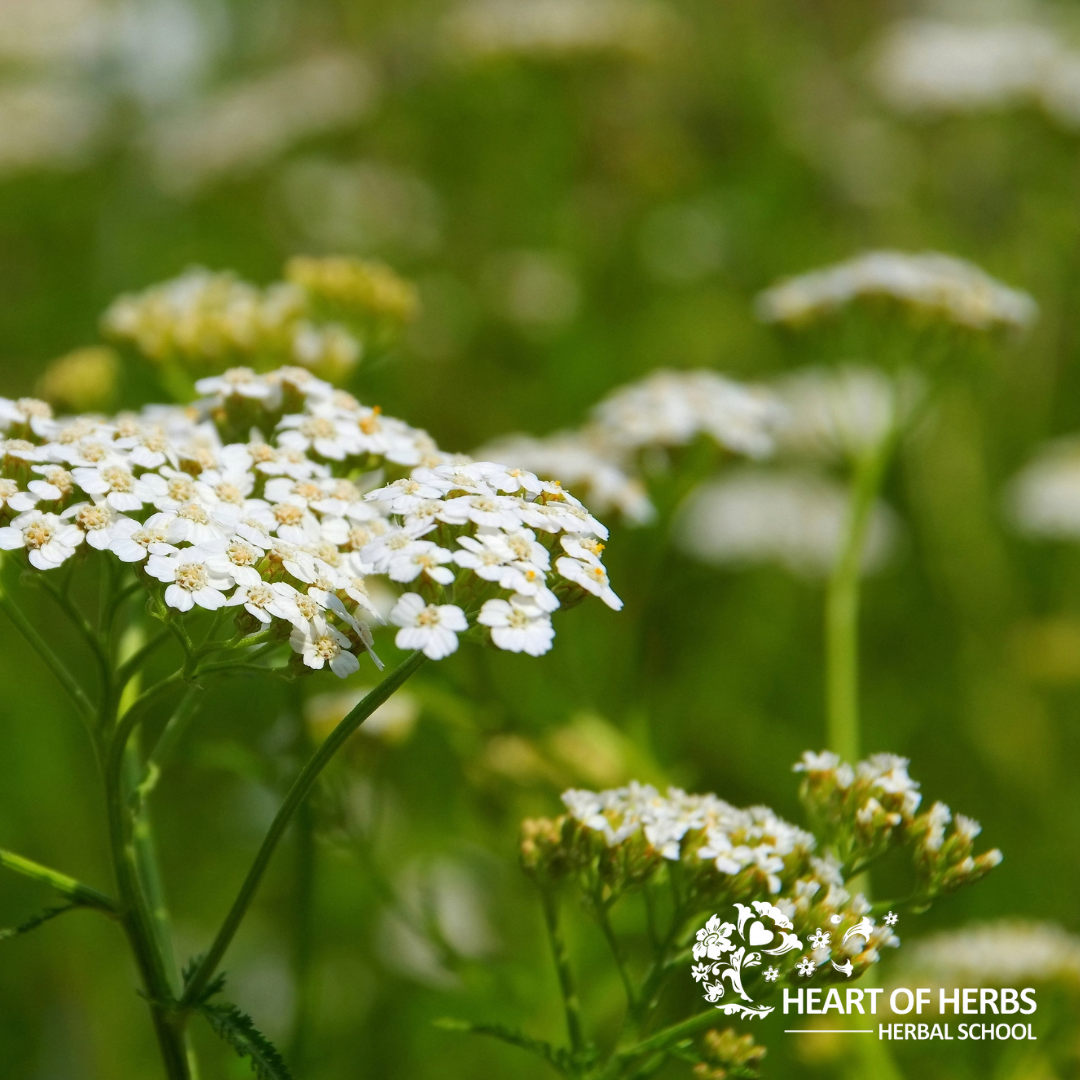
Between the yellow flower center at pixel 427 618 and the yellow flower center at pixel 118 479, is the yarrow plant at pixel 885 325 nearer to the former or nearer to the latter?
the yellow flower center at pixel 427 618

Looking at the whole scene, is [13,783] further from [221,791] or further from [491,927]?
[491,927]

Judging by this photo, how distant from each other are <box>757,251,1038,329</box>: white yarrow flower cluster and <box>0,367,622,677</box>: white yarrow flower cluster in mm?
2029

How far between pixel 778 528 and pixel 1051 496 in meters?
1.41

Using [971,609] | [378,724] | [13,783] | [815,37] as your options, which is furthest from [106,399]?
[815,37]

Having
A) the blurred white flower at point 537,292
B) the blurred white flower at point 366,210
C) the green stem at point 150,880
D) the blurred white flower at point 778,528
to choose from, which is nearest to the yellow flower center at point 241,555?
the green stem at point 150,880

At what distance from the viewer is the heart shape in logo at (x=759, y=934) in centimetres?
241

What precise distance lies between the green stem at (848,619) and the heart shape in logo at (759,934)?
1229mm

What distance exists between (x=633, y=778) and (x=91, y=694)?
8.51 ft

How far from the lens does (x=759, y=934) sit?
7.95 ft

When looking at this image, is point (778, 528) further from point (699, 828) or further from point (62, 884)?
point (62, 884)

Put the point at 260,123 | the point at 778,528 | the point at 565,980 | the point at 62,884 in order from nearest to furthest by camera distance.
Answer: the point at 62,884, the point at 565,980, the point at 778,528, the point at 260,123

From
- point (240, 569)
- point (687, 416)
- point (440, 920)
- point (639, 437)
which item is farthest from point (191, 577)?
point (440, 920)

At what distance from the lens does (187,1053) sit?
2.31 m

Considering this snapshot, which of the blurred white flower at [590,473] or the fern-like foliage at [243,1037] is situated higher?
the blurred white flower at [590,473]
